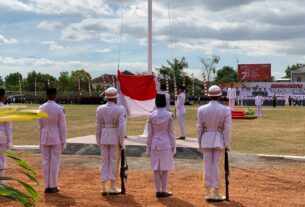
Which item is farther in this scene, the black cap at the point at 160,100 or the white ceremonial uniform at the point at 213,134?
the black cap at the point at 160,100

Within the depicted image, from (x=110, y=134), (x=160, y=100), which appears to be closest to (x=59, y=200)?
(x=110, y=134)

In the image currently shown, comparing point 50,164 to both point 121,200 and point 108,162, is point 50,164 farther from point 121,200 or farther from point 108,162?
point 121,200

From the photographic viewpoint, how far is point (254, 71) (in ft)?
251

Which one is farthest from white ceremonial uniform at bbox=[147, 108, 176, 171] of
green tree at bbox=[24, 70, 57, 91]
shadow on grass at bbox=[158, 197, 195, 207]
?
green tree at bbox=[24, 70, 57, 91]

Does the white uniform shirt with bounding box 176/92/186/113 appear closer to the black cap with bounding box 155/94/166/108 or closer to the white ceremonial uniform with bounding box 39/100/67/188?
the white ceremonial uniform with bounding box 39/100/67/188

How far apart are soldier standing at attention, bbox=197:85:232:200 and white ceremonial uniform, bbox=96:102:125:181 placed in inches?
55.2

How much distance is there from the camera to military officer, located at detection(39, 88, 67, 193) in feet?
24.8

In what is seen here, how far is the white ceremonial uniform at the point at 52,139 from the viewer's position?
7582 mm

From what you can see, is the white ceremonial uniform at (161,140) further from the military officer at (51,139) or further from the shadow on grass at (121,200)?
the military officer at (51,139)

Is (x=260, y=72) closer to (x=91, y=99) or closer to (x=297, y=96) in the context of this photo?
(x=297, y=96)

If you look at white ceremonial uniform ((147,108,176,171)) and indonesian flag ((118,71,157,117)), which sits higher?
indonesian flag ((118,71,157,117))

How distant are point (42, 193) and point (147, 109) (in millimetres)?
6583

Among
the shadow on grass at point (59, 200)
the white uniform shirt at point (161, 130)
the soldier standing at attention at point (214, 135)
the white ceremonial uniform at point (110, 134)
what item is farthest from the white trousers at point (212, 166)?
the shadow on grass at point (59, 200)

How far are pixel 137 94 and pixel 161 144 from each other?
21.4 feet
